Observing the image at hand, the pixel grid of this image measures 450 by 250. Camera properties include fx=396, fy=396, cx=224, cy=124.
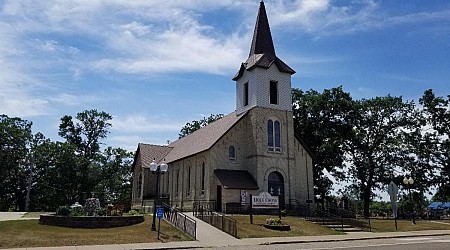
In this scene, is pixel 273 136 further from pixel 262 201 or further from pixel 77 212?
pixel 77 212

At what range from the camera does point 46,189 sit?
2285 inches

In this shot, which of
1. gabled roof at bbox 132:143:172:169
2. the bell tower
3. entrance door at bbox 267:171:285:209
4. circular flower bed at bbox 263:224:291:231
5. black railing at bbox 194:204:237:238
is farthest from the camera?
gabled roof at bbox 132:143:172:169

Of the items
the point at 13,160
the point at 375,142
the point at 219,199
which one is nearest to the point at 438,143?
the point at 375,142

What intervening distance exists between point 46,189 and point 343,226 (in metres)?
46.5

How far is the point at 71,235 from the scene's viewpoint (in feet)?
61.9

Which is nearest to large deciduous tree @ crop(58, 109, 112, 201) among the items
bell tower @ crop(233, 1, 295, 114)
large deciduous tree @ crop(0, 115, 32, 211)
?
large deciduous tree @ crop(0, 115, 32, 211)

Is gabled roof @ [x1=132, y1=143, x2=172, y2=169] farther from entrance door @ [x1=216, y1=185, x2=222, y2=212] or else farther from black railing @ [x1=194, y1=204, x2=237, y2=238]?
black railing @ [x1=194, y1=204, x2=237, y2=238]

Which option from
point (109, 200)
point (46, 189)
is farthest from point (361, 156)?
point (46, 189)

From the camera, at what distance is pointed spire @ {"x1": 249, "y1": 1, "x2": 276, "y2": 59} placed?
38.5 meters

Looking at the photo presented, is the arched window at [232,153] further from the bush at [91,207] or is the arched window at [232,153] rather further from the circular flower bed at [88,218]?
the bush at [91,207]

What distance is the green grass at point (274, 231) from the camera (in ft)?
70.2

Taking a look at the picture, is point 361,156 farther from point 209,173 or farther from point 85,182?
point 85,182

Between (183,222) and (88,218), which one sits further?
(183,222)

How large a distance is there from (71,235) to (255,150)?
19.0m
